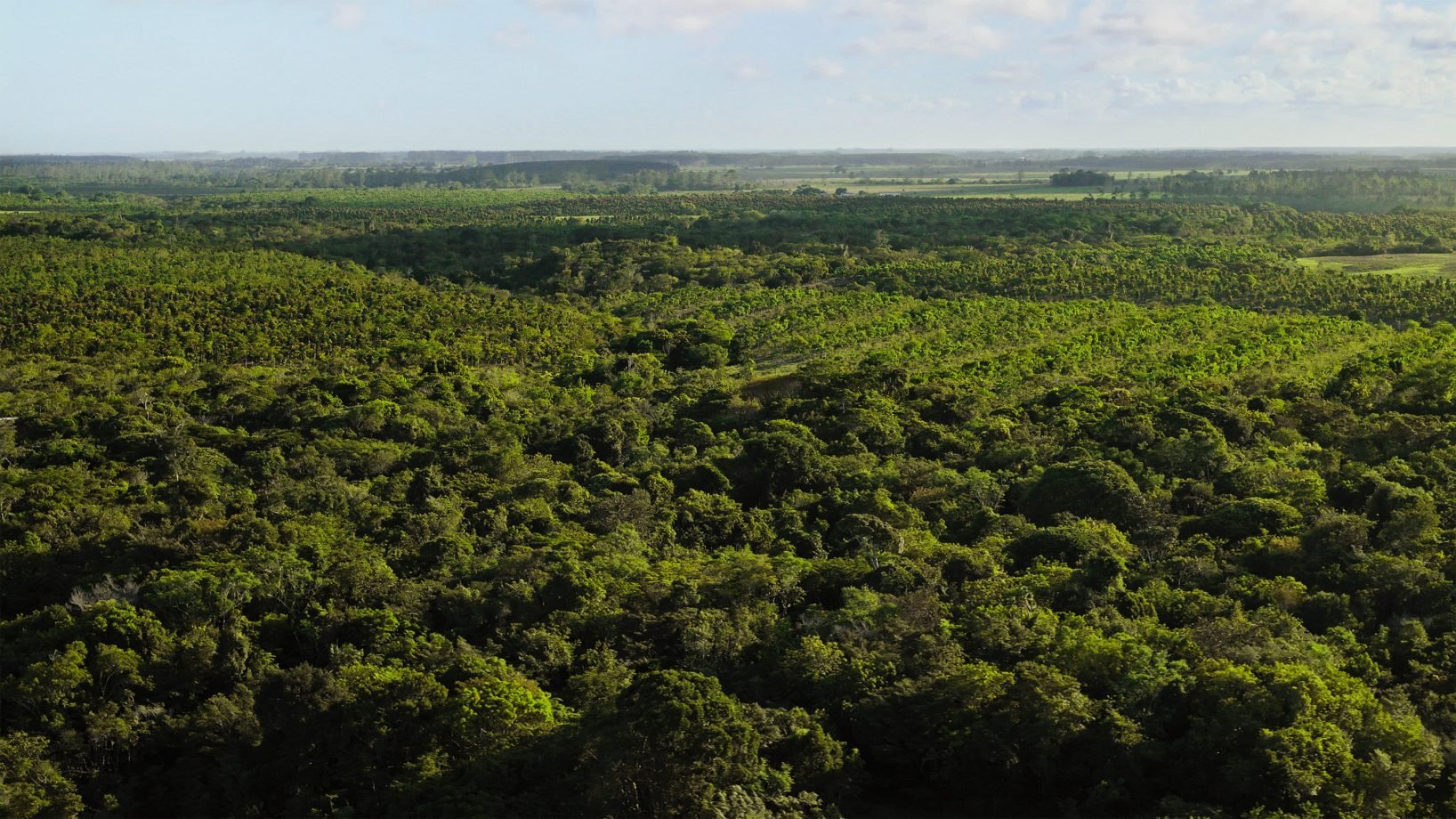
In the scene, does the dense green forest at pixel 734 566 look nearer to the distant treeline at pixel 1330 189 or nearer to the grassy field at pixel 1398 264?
the grassy field at pixel 1398 264

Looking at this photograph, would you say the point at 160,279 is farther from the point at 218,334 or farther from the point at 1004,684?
the point at 1004,684

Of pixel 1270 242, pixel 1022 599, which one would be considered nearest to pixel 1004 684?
pixel 1022 599

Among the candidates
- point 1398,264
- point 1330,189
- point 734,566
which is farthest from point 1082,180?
point 734,566

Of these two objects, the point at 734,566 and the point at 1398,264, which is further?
the point at 1398,264

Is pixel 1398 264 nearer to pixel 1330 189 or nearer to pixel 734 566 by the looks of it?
pixel 734 566

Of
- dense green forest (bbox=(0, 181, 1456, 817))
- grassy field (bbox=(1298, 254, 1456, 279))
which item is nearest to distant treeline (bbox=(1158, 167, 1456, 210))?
grassy field (bbox=(1298, 254, 1456, 279))

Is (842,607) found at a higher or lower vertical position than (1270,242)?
lower
